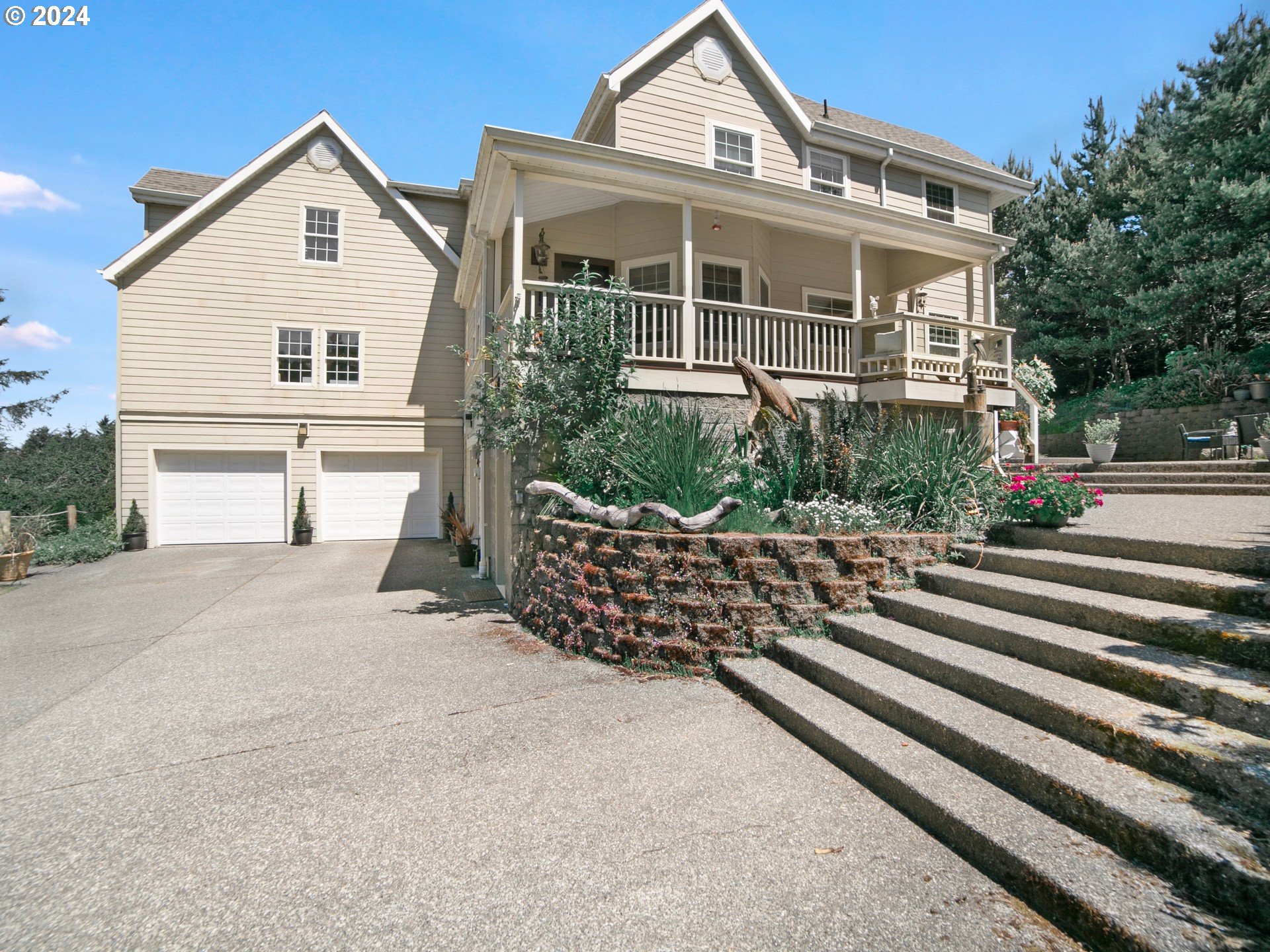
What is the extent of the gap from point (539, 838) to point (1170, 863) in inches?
93.7

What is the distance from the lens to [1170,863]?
83.4 inches

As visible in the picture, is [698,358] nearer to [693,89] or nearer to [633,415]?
[633,415]

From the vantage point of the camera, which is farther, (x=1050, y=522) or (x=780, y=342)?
(x=780, y=342)

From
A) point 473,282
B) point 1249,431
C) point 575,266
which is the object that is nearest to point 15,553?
point 473,282

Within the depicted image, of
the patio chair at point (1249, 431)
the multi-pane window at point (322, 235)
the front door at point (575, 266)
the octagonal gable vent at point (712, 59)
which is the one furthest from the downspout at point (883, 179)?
the multi-pane window at point (322, 235)

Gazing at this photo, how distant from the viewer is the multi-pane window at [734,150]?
11742 millimetres

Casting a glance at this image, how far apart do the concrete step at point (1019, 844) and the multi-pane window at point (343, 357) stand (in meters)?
13.7

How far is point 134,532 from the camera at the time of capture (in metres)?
12.9

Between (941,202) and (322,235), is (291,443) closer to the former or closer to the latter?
(322,235)

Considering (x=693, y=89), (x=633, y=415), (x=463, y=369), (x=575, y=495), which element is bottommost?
(x=575, y=495)

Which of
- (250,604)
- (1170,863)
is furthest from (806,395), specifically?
(250,604)

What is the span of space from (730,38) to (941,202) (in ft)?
20.6

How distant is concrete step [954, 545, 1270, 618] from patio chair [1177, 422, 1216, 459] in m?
10.0

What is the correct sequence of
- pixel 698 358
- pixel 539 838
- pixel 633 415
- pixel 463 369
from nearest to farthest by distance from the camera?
pixel 539 838 < pixel 633 415 < pixel 698 358 < pixel 463 369
